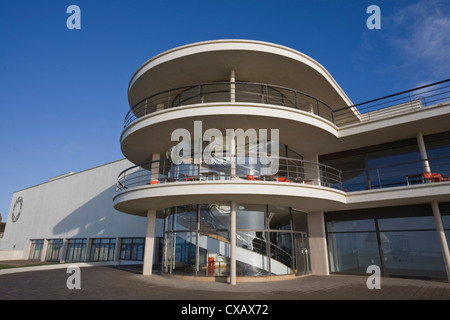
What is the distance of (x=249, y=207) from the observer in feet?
40.8

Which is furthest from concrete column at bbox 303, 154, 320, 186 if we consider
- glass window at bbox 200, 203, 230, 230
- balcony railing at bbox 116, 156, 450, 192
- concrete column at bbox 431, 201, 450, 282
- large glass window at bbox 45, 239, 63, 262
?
large glass window at bbox 45, 239, 63, 262

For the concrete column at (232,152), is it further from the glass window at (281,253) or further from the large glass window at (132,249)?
the large glass window at (132,249)

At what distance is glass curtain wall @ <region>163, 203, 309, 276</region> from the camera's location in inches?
465

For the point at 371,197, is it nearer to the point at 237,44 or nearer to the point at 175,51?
the point at 237,44

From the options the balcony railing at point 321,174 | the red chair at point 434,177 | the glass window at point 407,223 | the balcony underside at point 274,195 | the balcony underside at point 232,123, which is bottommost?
the glass window at point 407,223

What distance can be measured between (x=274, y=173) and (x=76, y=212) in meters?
27.0

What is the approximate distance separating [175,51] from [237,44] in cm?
281

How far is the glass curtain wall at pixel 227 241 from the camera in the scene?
1180 cm

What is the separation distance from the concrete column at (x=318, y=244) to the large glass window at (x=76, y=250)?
24268mm

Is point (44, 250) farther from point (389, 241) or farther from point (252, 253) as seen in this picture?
point (389, 241)

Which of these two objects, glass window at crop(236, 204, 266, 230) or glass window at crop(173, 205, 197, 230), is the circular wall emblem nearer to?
glass window at crop(173, 205, 197, 230)

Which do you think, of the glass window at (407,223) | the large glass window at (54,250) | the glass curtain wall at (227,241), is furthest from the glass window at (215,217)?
the large glass window at (54,250)

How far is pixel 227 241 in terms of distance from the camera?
38.9 feet
